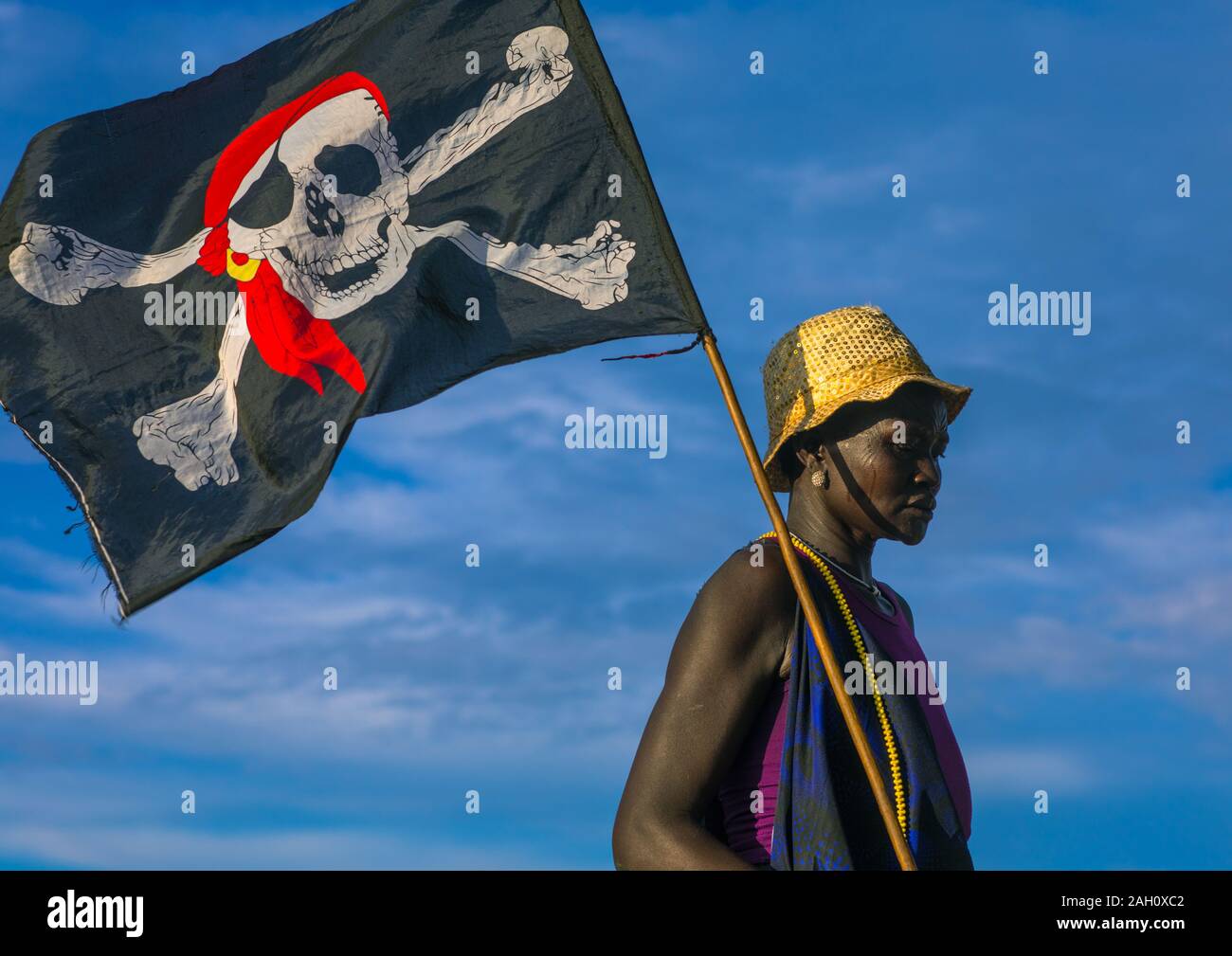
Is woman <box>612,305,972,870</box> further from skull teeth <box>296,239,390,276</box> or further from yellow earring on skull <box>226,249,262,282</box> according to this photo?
yellow earring on skull <box>226,249,262,282</box>

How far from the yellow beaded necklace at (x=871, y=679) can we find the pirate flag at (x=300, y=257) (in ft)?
3.54

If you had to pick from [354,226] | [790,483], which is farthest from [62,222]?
[790,483]

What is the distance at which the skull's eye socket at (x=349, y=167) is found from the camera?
8.12m

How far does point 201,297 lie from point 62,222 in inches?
29.3

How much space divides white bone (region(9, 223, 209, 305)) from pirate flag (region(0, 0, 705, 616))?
0.03 feet

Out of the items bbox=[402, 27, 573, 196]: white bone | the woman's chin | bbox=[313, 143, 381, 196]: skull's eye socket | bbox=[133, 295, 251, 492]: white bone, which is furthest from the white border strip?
the woman's chin

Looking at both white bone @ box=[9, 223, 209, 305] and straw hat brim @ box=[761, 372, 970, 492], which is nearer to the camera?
straw hat brim @ box=[761, 372, 970, 492]

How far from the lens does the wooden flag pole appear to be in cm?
666

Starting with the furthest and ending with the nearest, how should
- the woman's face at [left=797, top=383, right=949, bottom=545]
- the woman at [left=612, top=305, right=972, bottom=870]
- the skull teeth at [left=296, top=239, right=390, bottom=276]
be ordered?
the skull teeth at [left=296, top=239, right=390, bottom=276]
the woman's face at [left=797, top=383, right=949, bottom=545]
the woman at [left=612, top=305, right=972, bottom=870]

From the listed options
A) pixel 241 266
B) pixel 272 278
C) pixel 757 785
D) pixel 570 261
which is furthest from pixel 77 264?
pixel 757 785

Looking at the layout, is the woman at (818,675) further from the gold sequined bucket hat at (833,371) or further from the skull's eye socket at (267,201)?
the skull's eye socket at (267,201)

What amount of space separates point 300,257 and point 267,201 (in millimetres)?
325

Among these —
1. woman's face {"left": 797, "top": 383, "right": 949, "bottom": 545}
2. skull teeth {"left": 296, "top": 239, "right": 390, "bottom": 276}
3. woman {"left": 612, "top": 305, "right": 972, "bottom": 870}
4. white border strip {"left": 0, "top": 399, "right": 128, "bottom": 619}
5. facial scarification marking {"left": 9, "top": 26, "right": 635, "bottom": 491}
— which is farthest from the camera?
skull teeth {"left": 296, "top": 239, "right": 390, "bottom": 276}
